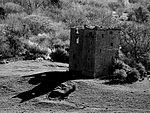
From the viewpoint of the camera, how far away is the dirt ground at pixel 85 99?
26.7 m

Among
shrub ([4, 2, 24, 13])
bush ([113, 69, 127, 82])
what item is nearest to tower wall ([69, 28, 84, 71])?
bush ([113, 69, 127, 82])

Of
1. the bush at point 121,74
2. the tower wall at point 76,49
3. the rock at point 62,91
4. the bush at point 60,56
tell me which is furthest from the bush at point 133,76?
the bush at point 60,56

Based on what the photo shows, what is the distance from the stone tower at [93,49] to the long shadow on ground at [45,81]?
1.04 metres

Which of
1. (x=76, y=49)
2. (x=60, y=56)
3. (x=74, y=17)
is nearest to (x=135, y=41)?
(x=60, y=56)

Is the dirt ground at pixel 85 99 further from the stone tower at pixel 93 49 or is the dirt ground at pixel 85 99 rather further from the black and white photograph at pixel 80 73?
the stone tower at pixel 93 49

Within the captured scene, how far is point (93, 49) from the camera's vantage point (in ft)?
105

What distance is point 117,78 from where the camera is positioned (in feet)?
104

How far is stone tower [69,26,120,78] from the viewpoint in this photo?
3195cm

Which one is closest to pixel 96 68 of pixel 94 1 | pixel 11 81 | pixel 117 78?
pixel 117 78

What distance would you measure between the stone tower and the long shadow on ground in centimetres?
104

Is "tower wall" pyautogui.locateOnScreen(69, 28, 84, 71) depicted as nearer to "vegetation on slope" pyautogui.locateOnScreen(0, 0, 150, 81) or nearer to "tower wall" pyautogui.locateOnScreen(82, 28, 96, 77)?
"tower wall" pyautogui.locateOnScreen(82, 28, 96, 77)

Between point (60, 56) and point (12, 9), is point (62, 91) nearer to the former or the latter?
point (60, 56)

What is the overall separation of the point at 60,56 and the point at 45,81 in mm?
10076

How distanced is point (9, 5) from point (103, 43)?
42563 mm
